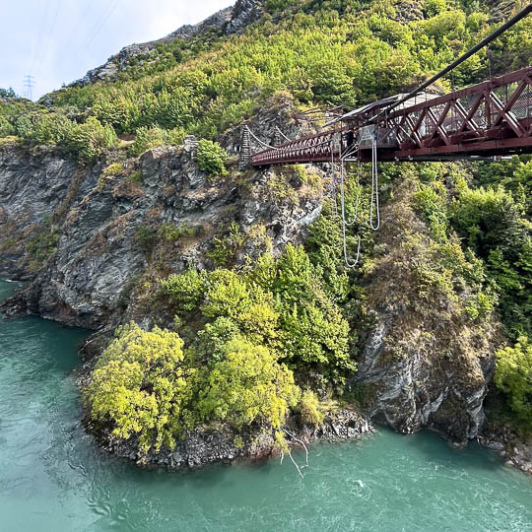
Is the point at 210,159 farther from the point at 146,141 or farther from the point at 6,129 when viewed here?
the point at 6,129

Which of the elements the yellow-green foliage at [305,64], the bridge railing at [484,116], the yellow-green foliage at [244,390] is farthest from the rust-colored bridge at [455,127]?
the yellow-green foliage at [305,64]

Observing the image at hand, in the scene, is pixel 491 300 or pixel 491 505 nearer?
pixel 491 505

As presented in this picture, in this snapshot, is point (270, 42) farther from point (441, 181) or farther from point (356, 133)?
point (356, 133)

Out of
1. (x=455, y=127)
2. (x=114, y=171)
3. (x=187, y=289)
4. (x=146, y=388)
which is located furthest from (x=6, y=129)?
(x=455, y=127)

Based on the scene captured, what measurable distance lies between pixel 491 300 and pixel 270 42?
40.8 m

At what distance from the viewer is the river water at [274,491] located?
10.8 m

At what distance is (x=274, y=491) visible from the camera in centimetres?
1184

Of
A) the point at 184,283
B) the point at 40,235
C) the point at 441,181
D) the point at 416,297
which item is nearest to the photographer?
the point at 416,297

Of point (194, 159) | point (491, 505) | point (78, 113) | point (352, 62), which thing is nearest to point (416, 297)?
point (491, 505)

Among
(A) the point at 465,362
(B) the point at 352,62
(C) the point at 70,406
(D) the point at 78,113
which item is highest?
(D) the point at 78,113

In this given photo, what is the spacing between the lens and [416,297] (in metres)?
15.3

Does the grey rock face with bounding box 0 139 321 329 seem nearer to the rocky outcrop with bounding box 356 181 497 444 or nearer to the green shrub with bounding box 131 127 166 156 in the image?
the green shrub with bounding box 131 127 166 156

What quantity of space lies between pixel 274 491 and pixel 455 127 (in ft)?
42.5

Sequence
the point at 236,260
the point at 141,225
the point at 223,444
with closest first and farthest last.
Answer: the point at 223,444
the point at 236,260
the point at 141,225
